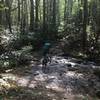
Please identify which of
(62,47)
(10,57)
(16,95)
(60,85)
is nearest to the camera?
(16,95)

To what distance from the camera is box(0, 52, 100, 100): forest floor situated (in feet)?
29.1

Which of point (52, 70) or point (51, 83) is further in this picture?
point (52, 70)

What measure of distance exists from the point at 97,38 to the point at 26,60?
6.75m

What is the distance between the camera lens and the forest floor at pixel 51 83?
886cm

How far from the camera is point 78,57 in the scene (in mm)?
18000

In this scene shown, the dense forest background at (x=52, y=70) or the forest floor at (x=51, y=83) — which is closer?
the forest floor at (x=51, y=83)

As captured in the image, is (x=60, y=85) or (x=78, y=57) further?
(x=78, y=57)

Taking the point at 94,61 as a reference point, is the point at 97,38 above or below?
above

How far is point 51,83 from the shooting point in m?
10.9

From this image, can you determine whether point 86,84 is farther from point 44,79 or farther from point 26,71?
point 26,71

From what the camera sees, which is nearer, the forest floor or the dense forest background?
the forest floor

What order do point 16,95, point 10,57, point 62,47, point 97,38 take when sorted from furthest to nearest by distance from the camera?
point 62,47 → point 97,38 → point 10,57 → point 16,95

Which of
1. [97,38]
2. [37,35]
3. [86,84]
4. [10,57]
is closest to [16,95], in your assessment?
[86,84]

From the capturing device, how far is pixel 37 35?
22.5 meters
